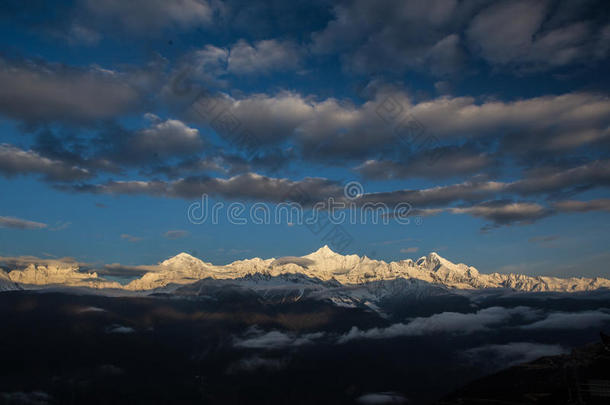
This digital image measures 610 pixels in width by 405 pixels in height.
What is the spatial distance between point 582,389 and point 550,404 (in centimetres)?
1672

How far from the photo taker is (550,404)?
198 metres

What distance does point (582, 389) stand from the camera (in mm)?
187625
